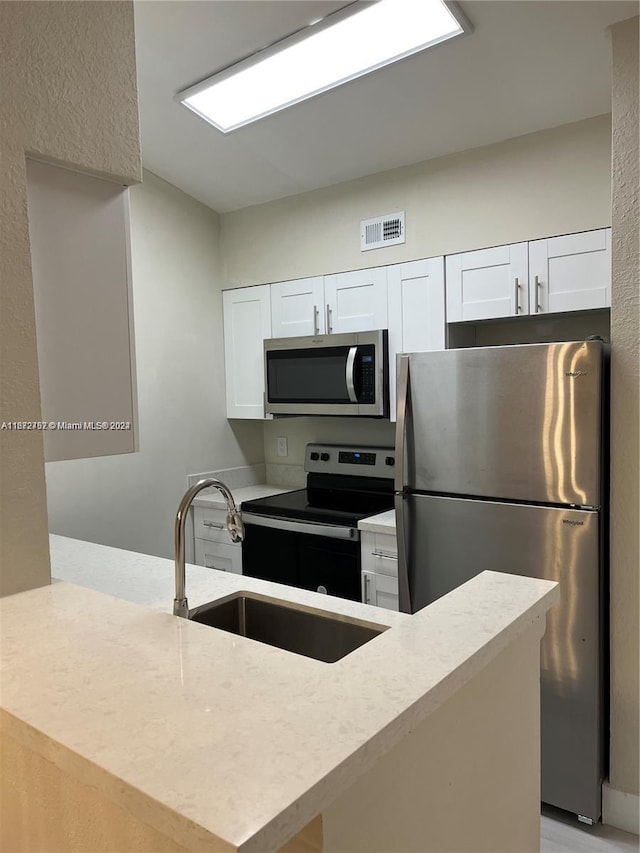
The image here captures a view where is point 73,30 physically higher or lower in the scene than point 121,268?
higher

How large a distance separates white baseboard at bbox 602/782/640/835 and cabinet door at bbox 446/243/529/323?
1.82 meters

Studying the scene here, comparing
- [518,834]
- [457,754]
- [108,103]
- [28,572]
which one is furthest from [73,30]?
[518,834]

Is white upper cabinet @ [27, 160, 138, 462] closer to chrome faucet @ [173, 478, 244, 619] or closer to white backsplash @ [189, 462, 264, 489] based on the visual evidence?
chrome faucet @ [173, 478, 244, 619]

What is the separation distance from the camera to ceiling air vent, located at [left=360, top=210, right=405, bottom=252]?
3.12m

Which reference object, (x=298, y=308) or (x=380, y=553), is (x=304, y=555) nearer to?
(x=380, y=553)

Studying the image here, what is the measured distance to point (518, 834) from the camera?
1238 mm

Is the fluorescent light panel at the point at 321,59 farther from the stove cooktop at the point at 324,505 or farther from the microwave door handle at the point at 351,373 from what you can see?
the stove cooktop at the point at 324,505

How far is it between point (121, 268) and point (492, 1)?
4.85ft

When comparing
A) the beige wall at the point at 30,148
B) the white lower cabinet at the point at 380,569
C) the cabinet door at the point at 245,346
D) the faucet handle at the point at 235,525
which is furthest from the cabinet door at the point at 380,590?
the beige wall at the point at 30,148

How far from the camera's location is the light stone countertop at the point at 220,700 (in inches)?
26.1

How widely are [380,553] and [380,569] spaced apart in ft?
0.24

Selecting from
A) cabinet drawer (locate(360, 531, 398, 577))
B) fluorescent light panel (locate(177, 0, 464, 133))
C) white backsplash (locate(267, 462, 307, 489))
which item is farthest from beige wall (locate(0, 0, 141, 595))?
white backsplash (locate(267, 462, 307, 489))

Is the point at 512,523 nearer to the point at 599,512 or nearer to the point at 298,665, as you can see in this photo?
the point at 599,512

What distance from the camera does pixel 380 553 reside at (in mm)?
2846
